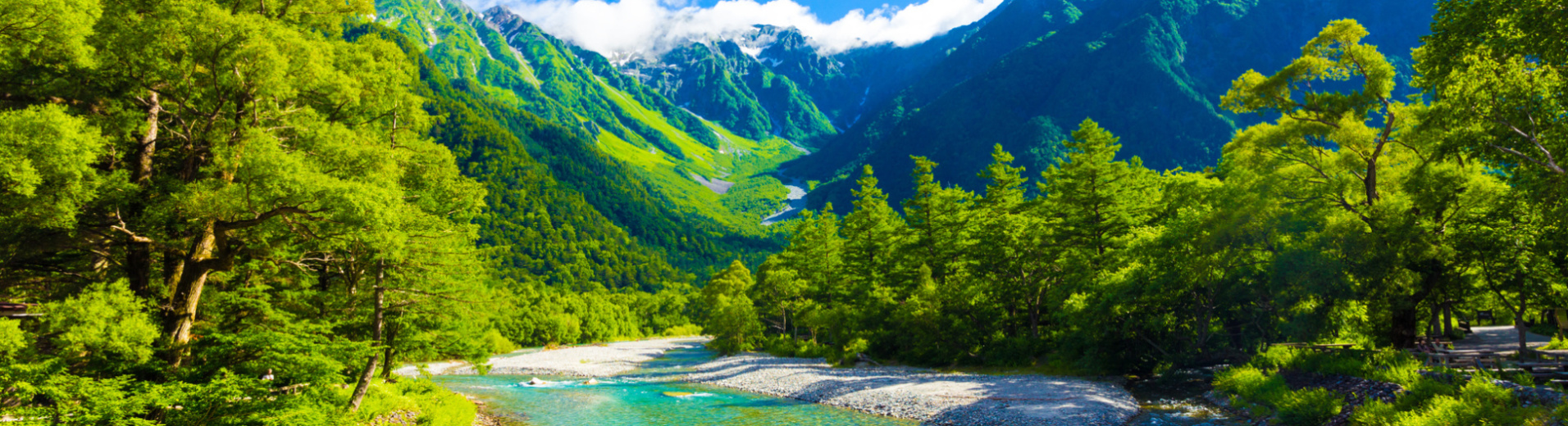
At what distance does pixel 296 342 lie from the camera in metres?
15.3

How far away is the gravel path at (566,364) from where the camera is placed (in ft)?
157

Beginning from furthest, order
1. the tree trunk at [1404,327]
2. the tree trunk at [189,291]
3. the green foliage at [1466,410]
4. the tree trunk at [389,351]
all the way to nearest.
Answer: the tree trunk at [389,351]
the tree trunk at [1404,327]
the tree trunk at [189,291]
the green foliage at [1466,410]

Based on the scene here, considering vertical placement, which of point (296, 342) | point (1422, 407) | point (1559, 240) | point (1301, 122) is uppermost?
point (1301, 122)

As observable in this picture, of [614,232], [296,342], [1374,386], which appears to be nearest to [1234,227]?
[1374,386]

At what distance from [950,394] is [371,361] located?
20031 mm

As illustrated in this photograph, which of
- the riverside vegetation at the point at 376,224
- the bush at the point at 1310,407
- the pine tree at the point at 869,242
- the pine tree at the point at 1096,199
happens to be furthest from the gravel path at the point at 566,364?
the bush at the point at 1310,407

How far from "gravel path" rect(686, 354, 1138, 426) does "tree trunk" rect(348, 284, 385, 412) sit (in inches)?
662

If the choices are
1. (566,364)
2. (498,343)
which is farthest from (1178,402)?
(498,343)

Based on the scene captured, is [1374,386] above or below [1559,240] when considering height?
below

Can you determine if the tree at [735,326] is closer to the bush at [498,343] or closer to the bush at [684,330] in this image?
the bush at [498,343]

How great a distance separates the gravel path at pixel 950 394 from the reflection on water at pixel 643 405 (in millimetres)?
1292

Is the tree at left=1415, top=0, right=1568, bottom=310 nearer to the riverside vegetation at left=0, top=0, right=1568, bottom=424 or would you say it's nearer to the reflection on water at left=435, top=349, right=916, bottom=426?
the riverside vegetation at left=0, top=0, right=1568, bottom=424

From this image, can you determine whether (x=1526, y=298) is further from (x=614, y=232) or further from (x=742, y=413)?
(x=614, y=232)

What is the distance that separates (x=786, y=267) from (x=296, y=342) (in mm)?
48402
